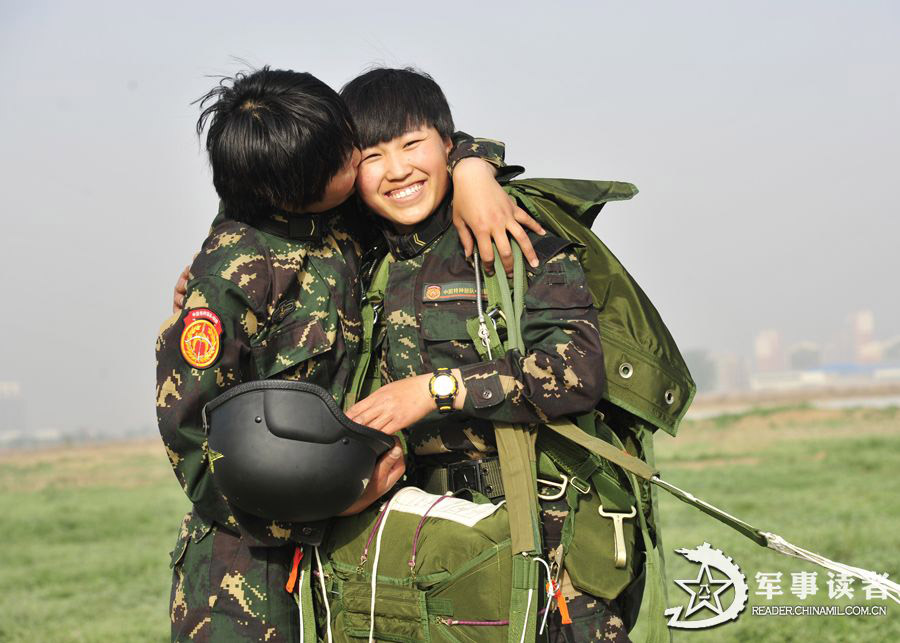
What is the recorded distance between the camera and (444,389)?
3.17 m

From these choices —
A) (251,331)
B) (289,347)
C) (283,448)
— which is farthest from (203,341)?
(283,448)

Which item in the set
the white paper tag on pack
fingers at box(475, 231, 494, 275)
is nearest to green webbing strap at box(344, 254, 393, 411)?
the white paper tag on pack

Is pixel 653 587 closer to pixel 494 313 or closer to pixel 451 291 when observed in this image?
pixel 494 313

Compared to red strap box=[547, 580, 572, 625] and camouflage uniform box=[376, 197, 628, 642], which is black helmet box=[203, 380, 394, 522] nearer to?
camouflage uniform box=[376, 197, 628, 642]

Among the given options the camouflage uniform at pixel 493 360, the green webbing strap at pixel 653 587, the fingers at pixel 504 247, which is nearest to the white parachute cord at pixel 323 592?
the camouflage uniform at pixel 493 360

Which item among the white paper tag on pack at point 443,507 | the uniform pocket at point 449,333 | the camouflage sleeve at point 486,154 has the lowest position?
the white paper tag on pack at point 443,507

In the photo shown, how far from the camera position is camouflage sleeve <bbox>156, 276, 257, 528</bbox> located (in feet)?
10.1

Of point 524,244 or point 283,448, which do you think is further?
point 524,244

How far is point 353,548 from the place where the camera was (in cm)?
327

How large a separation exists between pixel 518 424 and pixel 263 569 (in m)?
0.95

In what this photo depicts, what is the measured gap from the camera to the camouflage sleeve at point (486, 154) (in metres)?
3.53

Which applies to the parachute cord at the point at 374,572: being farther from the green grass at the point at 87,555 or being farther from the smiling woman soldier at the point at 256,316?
the green grass at the point at 87,555

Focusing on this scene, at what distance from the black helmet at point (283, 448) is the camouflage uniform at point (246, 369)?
6.0 inches

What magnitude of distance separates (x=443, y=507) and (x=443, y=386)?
379 mm
